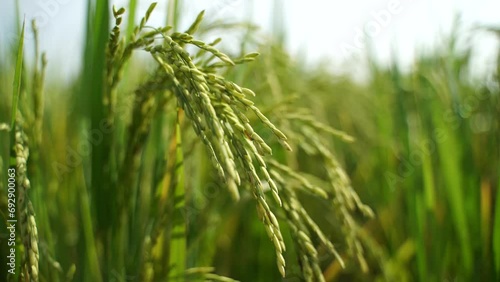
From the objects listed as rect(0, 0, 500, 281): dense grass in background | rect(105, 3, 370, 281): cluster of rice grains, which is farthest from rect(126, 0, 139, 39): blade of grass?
rect(105, 3, 370, 281): cluster of rice grains

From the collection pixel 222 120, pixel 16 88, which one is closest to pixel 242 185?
pixel 222 120

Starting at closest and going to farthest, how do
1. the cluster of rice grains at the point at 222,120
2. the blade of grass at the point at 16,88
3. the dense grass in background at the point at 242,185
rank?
the cluster of rice grains at the point at 222,120, the blade of grass at the point at 16,88, the dense grass in background at the point at 242,185

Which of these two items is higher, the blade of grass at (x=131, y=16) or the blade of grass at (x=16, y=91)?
the blade of grass at (x=131, y=16)

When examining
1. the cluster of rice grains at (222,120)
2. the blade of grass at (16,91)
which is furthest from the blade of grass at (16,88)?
the cluster of rice grains at (222,120)

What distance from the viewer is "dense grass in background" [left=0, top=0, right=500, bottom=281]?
39.3 inches

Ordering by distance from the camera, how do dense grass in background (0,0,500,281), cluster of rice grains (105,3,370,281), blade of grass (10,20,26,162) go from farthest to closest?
dense grass in background (0,0,500,281), blade of grass (10,20,26,162), cluster of rice grains (105,3,370,281)

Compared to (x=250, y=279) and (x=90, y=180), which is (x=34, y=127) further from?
(x=250, y=279)

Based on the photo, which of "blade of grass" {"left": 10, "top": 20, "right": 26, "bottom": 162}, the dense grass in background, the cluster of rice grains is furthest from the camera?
the dense grass in background

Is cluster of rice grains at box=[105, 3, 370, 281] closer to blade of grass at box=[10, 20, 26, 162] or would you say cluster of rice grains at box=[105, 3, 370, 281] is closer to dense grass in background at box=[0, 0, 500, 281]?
dense grass in background at box=[0, 0, 500, 281]

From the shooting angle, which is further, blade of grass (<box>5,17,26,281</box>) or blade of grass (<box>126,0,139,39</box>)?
blade of grass (<box>126,0,139,39</box>)

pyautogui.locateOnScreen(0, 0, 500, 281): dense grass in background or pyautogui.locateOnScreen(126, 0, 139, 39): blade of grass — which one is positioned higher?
pyautogui.locateOnScreen(126, 0, 139, 39): blade of grass

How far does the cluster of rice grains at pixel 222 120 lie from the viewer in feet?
2.07

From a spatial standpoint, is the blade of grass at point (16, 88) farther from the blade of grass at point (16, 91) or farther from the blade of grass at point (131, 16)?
the blade of grass at point (131, 16)

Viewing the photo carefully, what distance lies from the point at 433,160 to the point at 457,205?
45cm
